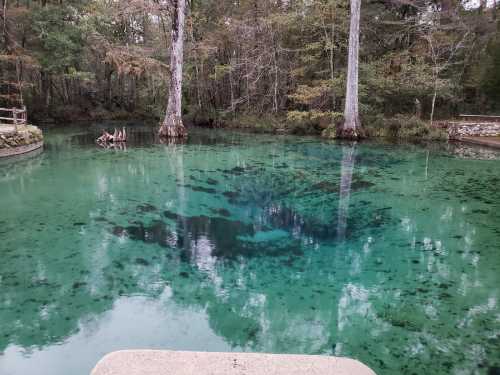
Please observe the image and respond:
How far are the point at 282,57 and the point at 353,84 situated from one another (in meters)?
6.72

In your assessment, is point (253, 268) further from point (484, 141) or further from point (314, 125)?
point (314, 125)

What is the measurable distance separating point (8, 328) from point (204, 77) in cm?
2564

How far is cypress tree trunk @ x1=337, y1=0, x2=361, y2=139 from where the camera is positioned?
58.4 feet

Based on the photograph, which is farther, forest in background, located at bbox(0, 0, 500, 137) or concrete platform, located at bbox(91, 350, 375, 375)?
forest in background, located at bbox(0, 0, 500, 137)

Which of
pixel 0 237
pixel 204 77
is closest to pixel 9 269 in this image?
pixel 0 237

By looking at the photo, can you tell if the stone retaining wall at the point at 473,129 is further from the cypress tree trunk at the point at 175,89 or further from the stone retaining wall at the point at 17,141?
the stone retaining wall at the point at 17,141

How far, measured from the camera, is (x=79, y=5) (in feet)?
82.9

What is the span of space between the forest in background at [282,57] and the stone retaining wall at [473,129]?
164 centimetres

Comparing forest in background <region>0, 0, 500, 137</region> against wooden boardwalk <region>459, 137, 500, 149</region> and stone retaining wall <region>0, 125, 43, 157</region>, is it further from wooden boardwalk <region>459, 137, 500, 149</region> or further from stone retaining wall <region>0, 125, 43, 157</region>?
stone retaining wall <region>0, 125, 43, 157</region>

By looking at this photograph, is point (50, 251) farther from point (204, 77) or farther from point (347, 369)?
point (204, 77)

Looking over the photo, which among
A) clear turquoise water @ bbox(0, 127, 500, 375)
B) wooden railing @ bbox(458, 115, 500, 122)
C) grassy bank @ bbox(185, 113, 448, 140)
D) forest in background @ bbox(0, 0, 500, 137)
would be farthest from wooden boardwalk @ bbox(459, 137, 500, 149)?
clear turquoise water @ bbox(0, 127, 500, 375)

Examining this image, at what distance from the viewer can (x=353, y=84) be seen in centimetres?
1802

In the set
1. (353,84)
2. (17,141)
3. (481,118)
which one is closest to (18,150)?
(17,141)

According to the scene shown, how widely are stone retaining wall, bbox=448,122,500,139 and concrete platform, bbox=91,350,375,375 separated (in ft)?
59.9
